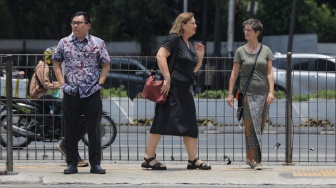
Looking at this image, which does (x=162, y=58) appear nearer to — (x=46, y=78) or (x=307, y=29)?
(x=46, y=78)

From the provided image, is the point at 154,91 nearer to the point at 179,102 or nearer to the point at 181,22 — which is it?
the point at 179,102

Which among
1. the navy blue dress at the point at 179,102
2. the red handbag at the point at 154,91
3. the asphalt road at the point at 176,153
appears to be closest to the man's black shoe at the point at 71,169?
the navy blue dress at the point at 179,102

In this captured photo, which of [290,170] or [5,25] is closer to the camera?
[290,170]

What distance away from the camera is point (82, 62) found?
401 inches

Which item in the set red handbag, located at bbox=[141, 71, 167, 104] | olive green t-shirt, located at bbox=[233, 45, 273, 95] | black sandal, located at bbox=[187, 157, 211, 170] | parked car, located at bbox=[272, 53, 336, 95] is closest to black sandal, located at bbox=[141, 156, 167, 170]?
black sandal, located at bbox=[187, 157, 211, 170]

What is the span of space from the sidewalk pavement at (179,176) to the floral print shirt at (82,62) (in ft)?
3.14

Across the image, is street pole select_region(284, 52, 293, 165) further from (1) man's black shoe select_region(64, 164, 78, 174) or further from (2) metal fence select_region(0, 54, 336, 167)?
(1) man's black shoe select_region(64, 164, 78, 174)

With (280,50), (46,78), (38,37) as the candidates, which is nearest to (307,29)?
(280,50)

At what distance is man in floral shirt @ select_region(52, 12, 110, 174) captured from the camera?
10164mm

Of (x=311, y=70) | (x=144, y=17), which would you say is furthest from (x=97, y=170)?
(x=144, y=17)

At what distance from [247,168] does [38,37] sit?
3957 centimetres

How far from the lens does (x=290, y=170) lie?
1070 cm

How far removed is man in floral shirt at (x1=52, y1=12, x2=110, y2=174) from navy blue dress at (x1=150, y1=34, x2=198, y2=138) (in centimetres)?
73

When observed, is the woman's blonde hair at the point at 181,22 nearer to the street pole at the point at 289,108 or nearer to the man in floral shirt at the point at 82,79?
the man in floral shirt at the point at 82,79
